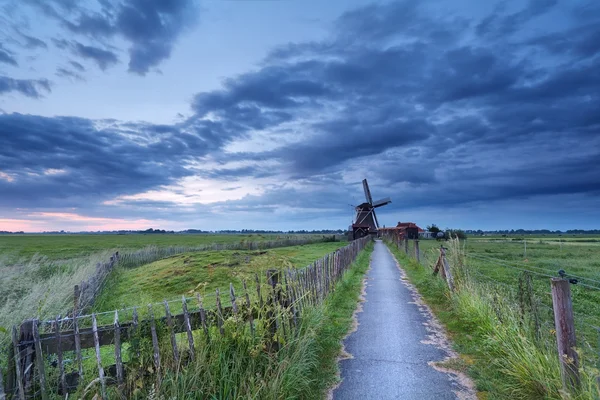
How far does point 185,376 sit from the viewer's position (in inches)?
152

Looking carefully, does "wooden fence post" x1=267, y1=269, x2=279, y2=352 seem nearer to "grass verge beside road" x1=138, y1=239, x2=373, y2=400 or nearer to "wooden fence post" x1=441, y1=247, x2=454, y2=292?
"grass verge beside road" x1=138, y1=239, x2=373, y2=400

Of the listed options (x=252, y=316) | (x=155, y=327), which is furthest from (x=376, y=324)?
(x=155, y=327)

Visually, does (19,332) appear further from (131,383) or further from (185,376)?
(185,376)

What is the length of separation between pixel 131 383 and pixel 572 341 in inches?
196

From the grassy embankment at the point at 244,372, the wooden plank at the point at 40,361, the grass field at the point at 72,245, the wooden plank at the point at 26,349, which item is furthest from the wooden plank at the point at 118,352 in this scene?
the grass field at the point at 72,245

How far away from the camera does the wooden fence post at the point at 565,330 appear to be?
392 cm

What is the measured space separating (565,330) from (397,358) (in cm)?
254

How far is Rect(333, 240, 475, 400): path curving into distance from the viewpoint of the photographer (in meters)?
4.59

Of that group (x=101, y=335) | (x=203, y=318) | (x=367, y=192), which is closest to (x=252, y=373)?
(x=203, y=318)

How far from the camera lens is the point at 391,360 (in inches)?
222

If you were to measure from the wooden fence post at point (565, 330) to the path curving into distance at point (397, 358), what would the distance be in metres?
1.13

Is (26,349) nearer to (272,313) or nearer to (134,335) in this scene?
(134,335)

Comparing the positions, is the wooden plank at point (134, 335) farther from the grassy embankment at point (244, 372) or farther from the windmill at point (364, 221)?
the windmill at point (364, 221)

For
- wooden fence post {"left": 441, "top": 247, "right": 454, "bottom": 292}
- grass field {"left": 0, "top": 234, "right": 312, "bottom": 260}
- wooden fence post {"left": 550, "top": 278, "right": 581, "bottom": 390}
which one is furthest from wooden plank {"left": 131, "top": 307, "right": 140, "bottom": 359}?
grass field {"left": 0, "top": 234, "right": 312, "bottom": 260}
